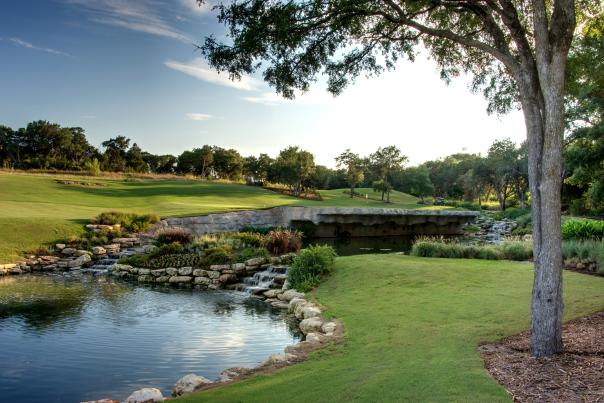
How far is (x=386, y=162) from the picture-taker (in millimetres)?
65062

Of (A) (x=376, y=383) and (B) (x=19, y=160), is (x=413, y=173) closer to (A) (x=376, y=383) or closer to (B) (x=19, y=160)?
(B) (x=19, y=160)

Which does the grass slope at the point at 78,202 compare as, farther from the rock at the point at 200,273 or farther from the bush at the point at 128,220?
the rock at the point at 200,273

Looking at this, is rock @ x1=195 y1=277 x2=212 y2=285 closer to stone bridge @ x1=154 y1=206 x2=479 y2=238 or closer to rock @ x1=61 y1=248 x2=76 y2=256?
rock @ x1=61 y1=248 x2=76 y2=256

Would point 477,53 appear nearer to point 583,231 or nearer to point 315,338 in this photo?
point 315,338

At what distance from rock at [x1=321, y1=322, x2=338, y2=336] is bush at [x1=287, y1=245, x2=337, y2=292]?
439cm

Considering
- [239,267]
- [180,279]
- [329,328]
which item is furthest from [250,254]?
[329,328]

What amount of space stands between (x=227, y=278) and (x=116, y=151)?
62.8 metres

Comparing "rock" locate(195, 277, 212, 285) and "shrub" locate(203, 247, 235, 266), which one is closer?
"rock" locate(195, 277, 212, 285)

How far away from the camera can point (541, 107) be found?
653 centimetres

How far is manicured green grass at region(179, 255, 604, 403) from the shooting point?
551 centimetres

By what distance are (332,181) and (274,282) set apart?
7679cm

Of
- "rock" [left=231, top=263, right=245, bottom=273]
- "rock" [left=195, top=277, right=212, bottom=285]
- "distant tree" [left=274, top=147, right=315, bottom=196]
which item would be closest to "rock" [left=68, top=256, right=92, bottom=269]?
"rock" [left=195, top=277, right=212, bottom=285]

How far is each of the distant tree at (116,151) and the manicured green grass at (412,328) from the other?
6140 cm

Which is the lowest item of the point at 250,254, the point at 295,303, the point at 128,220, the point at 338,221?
the point at 295,303
